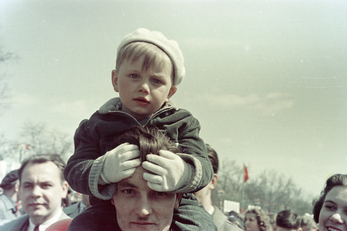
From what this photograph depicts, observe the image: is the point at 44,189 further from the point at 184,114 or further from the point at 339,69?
the point at 339,69

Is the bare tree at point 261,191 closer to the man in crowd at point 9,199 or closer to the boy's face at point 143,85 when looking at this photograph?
the boy's face at point 143,85

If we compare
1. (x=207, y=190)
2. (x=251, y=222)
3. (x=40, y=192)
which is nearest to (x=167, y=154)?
(x=207, y=190)

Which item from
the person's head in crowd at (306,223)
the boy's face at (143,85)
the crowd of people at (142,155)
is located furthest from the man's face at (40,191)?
the person's head in crowd at (306,223)

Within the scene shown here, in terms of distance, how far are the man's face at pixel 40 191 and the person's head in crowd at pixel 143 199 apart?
3.04ft

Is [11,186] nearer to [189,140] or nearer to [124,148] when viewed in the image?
[124,148]

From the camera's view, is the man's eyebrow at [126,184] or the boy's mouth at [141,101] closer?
the man's eyebrow at [126,184]

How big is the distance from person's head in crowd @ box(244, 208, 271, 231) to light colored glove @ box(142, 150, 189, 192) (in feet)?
7.55

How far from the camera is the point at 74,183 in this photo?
6.13 feet

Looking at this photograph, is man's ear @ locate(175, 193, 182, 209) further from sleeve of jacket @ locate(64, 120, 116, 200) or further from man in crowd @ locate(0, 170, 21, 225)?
man in crowd @ locate(0, 170, 21, 225)

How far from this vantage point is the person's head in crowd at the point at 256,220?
3846 millimetres

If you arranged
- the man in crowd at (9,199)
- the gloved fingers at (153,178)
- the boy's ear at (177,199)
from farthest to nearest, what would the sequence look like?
the man in crowd at (9,199), the boy's ear at (177,199), the gloved fingers at (153,178)

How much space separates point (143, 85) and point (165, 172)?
53 cm

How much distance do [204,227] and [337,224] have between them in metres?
1.22

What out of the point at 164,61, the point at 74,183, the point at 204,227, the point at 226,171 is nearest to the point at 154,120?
the point at 164,61
